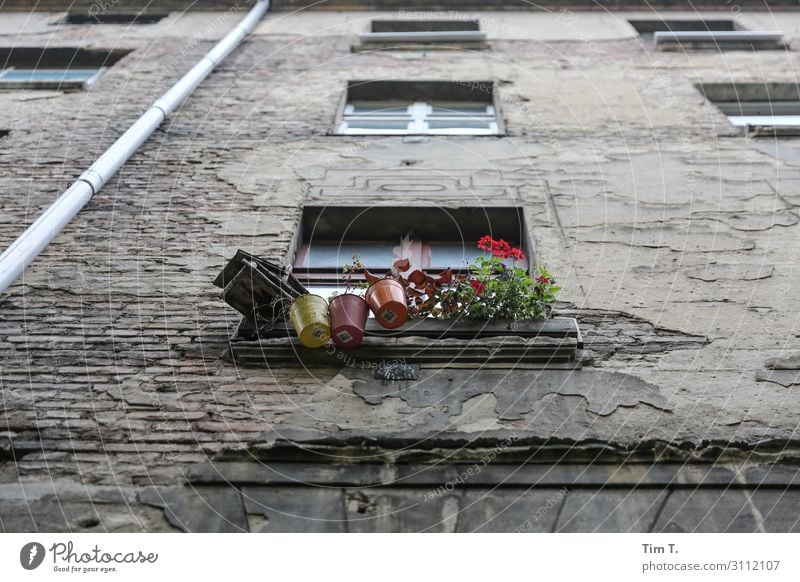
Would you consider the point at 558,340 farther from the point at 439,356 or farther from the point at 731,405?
the point at 731,405

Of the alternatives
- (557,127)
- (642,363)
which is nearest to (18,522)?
(642,363)

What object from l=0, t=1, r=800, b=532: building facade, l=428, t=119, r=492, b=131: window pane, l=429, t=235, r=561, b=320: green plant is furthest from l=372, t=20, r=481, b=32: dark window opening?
l=429, t=235, r=561, b=320: green plant

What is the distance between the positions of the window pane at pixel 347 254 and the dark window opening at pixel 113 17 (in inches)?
256

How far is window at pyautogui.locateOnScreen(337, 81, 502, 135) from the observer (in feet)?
25.7

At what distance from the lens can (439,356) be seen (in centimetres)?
405

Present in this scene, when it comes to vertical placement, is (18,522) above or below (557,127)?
below

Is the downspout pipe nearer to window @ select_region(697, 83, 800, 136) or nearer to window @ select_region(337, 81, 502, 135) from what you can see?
window @ select_region(337, 81, 502, 135)

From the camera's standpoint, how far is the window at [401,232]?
5609 millimetres

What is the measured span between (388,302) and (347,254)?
176 cm

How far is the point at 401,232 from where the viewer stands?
5.81 metres

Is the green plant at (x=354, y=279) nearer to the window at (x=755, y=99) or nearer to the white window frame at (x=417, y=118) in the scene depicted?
the white window frame at (x=417, y=118)

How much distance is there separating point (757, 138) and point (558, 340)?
12.3 feet

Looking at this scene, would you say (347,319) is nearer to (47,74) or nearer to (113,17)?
(47,74)

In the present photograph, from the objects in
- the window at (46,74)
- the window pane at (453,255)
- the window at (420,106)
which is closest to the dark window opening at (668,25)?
the window at (420,106)
